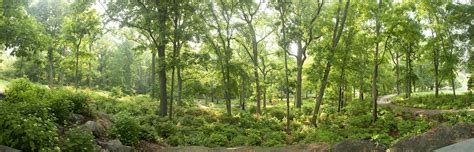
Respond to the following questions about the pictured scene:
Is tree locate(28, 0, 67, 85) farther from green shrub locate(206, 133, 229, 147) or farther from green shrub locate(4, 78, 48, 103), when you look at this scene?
green shrub locate(206, 133, 229, 147)

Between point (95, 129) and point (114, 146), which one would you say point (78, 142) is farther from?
point (95, 129)

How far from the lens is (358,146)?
913 cm

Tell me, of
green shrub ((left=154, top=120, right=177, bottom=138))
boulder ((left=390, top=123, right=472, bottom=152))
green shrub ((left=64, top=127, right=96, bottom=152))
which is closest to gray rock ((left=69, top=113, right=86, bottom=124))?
green shrub ((left=64, top=127, right=96, bottom=152))

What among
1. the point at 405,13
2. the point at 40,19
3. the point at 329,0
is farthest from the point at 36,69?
the point at 405,13

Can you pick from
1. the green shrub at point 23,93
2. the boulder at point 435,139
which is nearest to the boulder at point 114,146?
the green shrub at point 23,93

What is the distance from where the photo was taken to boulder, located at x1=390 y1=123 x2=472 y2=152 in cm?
788

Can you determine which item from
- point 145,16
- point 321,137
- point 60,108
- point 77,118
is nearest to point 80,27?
point 145,16

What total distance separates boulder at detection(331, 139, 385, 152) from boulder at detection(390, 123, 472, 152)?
519mm

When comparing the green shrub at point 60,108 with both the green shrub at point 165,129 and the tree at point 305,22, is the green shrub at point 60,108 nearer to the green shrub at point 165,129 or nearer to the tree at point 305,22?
the green shrub at point 165,129

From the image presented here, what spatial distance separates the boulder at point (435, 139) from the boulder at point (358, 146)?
20.4 inches

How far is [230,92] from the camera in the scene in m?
22.2

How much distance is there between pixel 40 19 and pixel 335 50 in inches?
1270

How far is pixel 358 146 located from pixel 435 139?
6.21 ft

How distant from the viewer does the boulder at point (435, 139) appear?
7.88 meters
